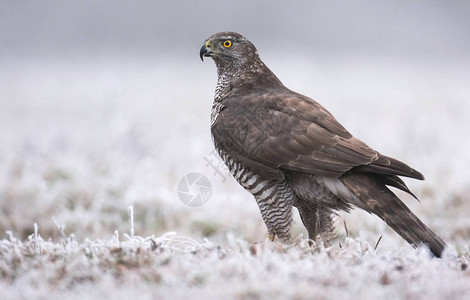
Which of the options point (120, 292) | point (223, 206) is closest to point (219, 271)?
point (120, 292)

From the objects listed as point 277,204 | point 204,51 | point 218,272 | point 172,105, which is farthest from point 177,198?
point 172,105

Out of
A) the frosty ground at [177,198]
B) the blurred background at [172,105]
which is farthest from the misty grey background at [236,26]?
the frosty ground at [177,198]

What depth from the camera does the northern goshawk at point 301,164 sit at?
15.6 feet

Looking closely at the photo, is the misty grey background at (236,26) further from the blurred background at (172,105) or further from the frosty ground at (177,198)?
the frosty ground at (177,198)

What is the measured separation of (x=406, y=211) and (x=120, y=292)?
2.11 meters

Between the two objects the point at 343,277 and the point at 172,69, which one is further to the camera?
the point at 172,69

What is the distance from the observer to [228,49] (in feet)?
19.4

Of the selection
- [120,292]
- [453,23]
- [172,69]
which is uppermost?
[453,23]

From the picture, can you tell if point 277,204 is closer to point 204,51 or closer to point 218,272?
point 204,51

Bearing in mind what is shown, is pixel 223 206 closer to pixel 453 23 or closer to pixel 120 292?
pixel 120 292

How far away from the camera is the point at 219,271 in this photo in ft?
11.3
